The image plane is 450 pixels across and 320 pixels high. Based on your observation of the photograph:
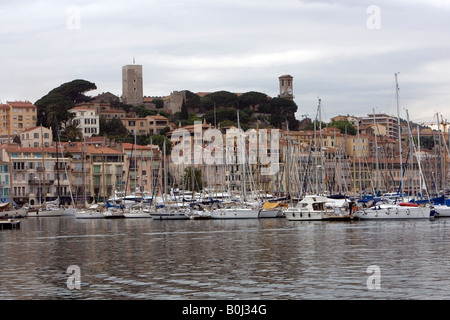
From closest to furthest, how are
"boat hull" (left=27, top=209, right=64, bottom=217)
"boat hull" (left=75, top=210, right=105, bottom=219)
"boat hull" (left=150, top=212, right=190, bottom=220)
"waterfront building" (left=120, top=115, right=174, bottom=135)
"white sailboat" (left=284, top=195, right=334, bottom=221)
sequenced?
"white sailboat" (left=284, top=195, right=334, bottom=221)
"boat hull" (left=150, top=212, right=190, bottom=220)
"boat hull" (left=75, top=210, right=105, bottom=219)
"boat hull" (left=27, top=209, right=64, bottom=217)
"waterfront building" (left=120, top=115, right=174, bottom=135)

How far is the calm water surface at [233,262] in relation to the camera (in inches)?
1074

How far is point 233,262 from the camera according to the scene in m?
35.8

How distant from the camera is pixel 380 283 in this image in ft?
93.1

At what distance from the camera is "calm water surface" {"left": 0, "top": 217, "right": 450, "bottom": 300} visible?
27281mm

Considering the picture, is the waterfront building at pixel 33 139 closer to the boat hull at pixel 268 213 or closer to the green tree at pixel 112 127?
the green tree at pixel 112 127

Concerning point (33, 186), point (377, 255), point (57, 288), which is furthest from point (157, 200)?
point (57, 288)

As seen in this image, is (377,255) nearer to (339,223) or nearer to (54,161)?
(339,223)

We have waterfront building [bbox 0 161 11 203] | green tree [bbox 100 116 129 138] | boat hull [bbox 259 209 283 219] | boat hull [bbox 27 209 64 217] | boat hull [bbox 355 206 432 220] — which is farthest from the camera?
green tree [bbox 100 116 129 138]

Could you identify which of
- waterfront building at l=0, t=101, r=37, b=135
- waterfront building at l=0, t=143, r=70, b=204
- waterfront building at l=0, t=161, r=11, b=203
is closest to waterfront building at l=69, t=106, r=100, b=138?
waterfront building at l=0, t=101, r=37, b=135

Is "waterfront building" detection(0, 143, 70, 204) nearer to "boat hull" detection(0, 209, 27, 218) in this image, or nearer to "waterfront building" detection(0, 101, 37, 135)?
"boat hull" detection(0, 209, 27, 218)

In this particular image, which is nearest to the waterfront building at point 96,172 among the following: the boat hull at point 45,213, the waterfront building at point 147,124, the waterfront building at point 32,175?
the waterfront building at point 32,175

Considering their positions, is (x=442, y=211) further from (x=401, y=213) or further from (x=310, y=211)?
(x=310, y=211)

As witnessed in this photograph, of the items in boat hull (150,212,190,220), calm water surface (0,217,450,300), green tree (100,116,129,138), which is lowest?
calm water surface (0,217,450,300)

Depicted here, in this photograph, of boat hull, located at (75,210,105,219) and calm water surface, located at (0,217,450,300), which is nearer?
calm water surface, located at (0,217,450,300)
